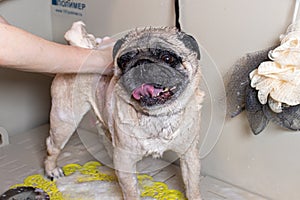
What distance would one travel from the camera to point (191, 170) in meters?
0.89

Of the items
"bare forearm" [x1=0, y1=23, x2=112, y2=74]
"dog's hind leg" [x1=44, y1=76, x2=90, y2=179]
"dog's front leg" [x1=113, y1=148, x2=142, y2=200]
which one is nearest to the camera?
"bare forearm" [x1=0, y1=23, x2=112, y2=74]

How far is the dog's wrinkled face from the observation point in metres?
0.67

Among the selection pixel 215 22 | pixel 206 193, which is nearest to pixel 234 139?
pixel 206 193

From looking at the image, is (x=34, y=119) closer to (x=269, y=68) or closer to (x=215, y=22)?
(x=215, y=22)

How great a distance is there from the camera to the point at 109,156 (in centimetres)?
92

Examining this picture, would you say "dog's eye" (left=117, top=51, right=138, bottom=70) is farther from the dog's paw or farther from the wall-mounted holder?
the wall-mounted holder

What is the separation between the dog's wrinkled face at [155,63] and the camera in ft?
2.19

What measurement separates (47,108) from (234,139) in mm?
655

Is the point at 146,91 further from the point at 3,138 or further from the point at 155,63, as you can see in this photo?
the point at 3,138

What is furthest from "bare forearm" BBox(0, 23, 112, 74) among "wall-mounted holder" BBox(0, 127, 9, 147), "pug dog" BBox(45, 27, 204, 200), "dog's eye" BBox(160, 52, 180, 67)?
"wall-mounted holder" BBox(0, 127, 9, 147)

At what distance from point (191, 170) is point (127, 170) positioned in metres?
0.13

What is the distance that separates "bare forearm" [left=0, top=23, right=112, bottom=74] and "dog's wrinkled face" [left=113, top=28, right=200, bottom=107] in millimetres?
79

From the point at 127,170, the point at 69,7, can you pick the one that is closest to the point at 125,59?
the point at 127,170

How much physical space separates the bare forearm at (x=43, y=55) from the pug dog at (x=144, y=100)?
0.05 metres
